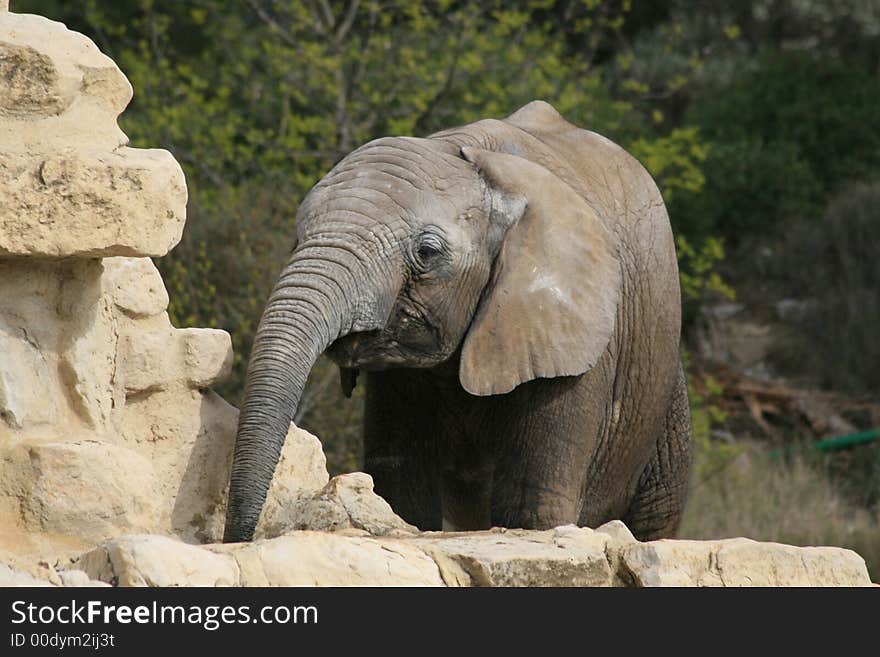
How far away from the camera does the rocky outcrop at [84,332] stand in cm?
466

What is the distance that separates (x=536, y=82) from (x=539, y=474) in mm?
6558

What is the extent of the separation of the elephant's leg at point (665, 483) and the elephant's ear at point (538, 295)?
126 centimetres

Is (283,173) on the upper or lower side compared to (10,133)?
upper

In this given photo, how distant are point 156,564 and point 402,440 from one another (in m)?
2.43

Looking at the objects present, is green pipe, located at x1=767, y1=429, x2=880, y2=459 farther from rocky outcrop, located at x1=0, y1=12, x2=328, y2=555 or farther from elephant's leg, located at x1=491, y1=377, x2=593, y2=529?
rocky outcrop, located at x1=0, y1=12, x2=328, y2=555

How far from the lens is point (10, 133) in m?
4.70

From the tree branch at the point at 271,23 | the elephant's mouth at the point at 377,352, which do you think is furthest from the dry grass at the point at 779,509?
the elephant's mouth at the point at 377,352

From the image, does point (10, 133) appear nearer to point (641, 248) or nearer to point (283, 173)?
point (641, 248)

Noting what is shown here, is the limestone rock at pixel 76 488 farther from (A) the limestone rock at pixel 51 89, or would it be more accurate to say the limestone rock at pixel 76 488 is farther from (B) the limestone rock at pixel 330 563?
(A) the limestone rock at pixel 51 89

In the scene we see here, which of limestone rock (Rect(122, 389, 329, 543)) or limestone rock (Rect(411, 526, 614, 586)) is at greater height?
limestone rock (Rect(122, 389, 329, 543))

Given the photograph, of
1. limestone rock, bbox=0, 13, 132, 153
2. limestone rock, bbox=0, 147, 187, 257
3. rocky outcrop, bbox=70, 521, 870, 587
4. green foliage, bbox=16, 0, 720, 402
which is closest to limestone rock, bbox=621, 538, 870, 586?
rocky outcrop, bbox=70, 521, 870, 587

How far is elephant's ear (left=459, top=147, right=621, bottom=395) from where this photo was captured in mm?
5941

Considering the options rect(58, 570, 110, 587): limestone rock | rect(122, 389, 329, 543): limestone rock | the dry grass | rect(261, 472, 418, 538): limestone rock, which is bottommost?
rect(58, 570, 110, 587): limestone rock
